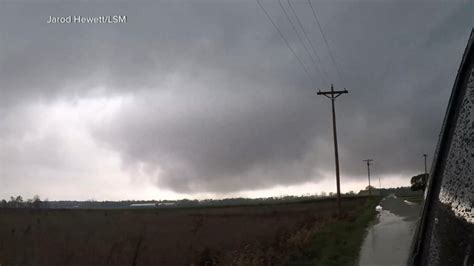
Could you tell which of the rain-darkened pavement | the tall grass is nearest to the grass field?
the tall grass

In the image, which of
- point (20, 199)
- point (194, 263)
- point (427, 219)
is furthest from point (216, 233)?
point (20, 199)

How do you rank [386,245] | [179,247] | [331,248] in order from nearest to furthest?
1. [331,248]
2. [386,245]
3. [179,247]

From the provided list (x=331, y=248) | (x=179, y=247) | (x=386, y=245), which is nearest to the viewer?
(x=331, y=248)

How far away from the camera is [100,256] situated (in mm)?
17094

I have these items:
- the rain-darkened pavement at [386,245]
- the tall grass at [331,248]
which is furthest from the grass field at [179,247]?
the rain-darkened pavement at [386,245]

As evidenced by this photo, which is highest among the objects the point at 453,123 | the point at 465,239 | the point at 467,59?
the point at 467,59

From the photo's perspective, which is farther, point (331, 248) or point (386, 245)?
point (386, 245)

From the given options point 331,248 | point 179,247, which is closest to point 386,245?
point 331,248

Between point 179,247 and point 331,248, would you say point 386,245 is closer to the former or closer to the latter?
point 331,248

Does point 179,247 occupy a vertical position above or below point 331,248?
below

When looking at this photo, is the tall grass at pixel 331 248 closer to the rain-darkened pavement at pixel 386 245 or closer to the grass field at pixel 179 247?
the grass field at pixel 179 247

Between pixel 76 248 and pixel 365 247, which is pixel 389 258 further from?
pixel 76 248

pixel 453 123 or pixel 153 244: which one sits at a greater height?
pixel 453 123

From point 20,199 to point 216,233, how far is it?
7313cm
